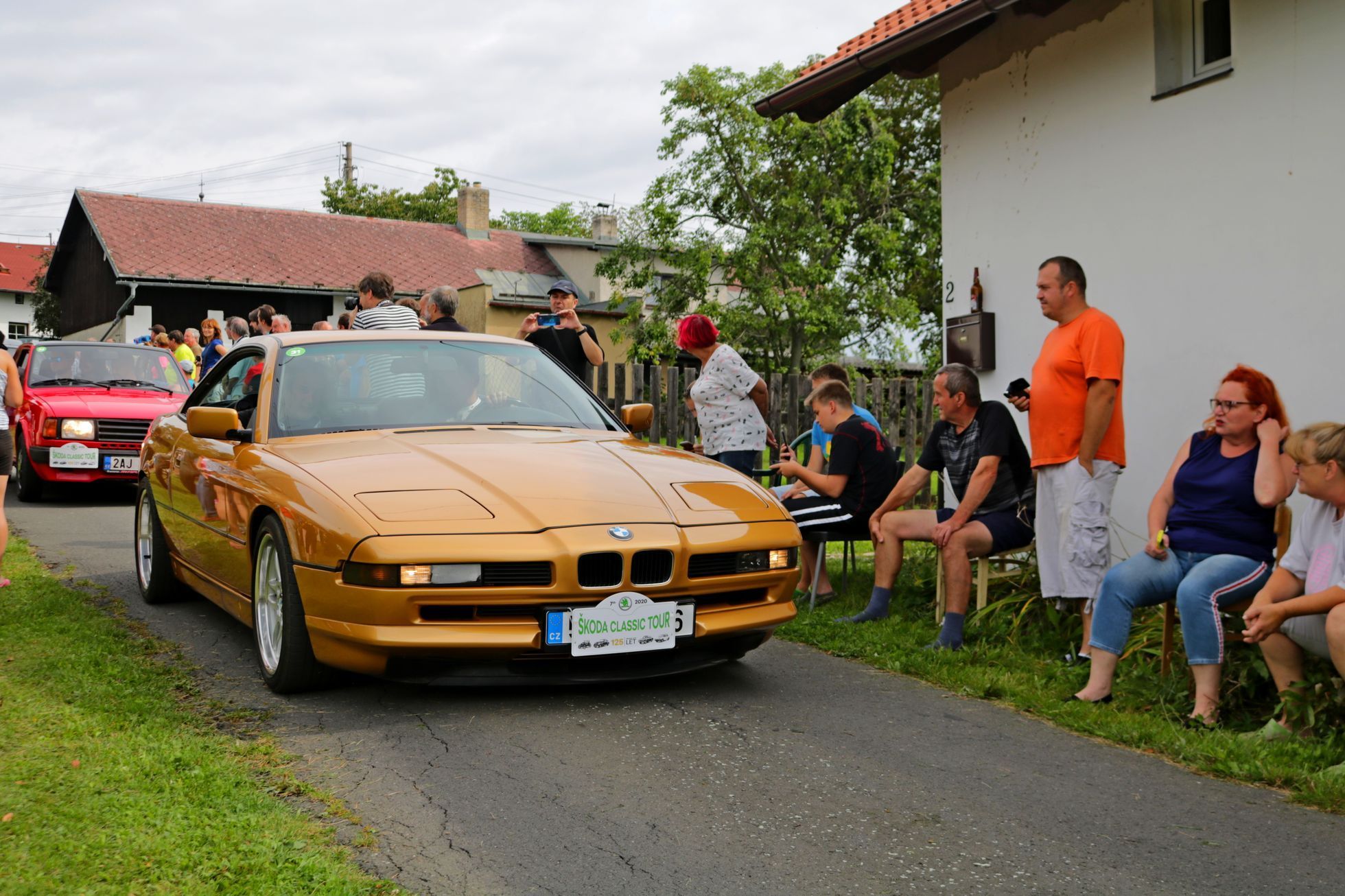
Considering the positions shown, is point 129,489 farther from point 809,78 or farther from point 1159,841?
point 1159,841

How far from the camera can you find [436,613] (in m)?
4.51

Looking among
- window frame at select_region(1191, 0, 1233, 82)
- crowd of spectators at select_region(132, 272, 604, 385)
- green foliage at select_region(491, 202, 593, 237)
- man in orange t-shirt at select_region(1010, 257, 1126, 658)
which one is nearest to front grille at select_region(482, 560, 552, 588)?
man in orange t-shirt at select_region(1010, 257, 1126, 658)

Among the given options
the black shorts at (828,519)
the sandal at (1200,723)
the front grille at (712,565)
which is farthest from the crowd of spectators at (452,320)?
the sandal at (1200,723)

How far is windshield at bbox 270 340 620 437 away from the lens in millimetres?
5707

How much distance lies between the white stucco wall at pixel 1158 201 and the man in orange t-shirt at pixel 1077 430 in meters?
1.24

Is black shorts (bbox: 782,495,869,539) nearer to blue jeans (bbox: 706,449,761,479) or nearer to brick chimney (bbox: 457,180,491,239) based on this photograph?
blue jeans (bbox: 706,449,761,479)

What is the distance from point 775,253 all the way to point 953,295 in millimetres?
27688

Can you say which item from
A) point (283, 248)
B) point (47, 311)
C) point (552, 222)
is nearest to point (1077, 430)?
point (283, 248)

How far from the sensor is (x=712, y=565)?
4875 millimetres

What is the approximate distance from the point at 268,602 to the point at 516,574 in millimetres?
1256

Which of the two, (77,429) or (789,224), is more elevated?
(789,224)

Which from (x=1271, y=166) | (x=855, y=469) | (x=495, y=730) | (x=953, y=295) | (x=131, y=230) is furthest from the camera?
(x=131, y=230)

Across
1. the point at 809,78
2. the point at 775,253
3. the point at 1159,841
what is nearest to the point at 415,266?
the point at 775,253

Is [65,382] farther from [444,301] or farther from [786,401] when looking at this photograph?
[786,401]
